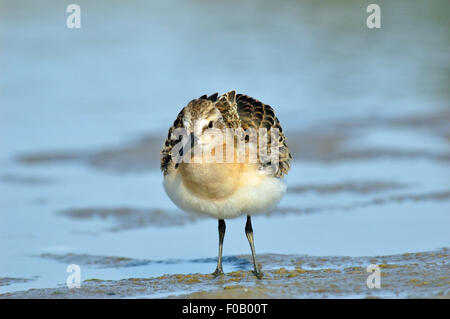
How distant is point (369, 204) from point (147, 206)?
3061 mm

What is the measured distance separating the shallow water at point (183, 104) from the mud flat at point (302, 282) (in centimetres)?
9

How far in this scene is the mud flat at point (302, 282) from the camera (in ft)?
22.5

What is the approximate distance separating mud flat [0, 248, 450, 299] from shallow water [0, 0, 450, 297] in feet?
0.31

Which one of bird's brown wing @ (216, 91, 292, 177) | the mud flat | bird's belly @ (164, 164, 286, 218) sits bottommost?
the mud flat

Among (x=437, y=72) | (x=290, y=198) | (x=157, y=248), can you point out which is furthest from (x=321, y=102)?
(x=157, y=248)

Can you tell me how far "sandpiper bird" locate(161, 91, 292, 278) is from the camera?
23.7ft

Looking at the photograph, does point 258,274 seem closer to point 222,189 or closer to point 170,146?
point 222,189

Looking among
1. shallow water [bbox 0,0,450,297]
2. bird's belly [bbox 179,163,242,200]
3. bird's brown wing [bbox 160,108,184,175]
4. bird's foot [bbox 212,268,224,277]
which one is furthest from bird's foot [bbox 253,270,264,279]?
bird's brown wing [bbox 160,108,184,175]

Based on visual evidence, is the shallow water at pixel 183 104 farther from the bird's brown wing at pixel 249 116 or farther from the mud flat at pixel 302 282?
the bird's brown wing at pixel 249 116

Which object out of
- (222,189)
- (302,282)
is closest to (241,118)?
(222,189)

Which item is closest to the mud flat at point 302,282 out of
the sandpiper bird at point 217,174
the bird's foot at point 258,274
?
the bird's foot at point 258,274

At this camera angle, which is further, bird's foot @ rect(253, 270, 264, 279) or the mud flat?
bird's foot @ rect(253, 270, 264, 279)

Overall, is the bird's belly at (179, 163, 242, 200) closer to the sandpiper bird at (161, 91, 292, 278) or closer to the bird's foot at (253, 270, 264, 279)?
the sandpiper bird at (161, 91, 292, 278)
